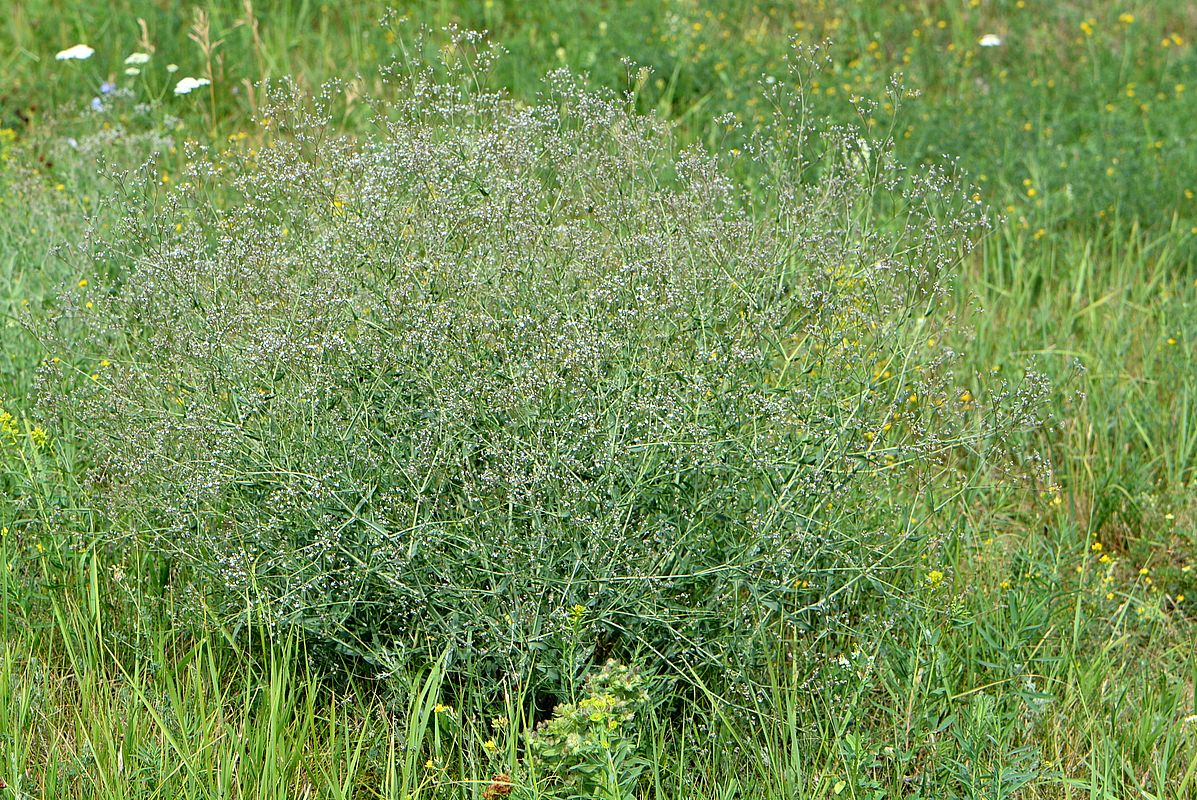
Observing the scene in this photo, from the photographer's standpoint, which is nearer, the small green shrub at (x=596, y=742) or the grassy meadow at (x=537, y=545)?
the small green shrub at (x=596, y=742)

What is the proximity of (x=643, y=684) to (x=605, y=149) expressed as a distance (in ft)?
4.30

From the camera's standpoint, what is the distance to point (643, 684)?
266cm

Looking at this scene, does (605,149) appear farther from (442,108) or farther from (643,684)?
(643,684)

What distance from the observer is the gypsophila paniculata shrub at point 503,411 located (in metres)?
2.55

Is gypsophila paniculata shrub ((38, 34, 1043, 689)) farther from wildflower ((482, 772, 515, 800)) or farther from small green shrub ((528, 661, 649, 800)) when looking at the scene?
wildflower ((482, 772, 515, 800))

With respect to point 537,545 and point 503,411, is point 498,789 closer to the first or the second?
point 537,545

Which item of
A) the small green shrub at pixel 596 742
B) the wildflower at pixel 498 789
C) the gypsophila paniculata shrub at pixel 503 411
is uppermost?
the gypsophila paniculata shrub at pixel 503 411

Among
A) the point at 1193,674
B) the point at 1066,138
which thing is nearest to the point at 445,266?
the point at 1193,674

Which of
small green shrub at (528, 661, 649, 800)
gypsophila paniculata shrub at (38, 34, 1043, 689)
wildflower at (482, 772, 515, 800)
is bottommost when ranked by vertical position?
wildflower at (482, 772, 515, 800)

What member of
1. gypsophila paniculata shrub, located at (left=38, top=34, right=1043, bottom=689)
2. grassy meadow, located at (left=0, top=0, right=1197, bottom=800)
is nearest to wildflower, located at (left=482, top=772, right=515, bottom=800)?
grassy meadow, located at (left=0, top=0, right=1197, bottom=800)

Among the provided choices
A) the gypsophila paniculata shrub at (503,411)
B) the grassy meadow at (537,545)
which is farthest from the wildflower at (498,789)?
the gypsophila paniculata shrub at (503,411)

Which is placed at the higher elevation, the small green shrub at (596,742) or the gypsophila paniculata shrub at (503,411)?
the gypsophila paniculata shrub at (503,411)

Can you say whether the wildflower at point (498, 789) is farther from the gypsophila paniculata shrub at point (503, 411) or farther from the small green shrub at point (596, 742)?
the gypsophila paniculata shrub at point (503, 411)

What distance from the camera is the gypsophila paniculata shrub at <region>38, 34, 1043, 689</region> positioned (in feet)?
8.38
